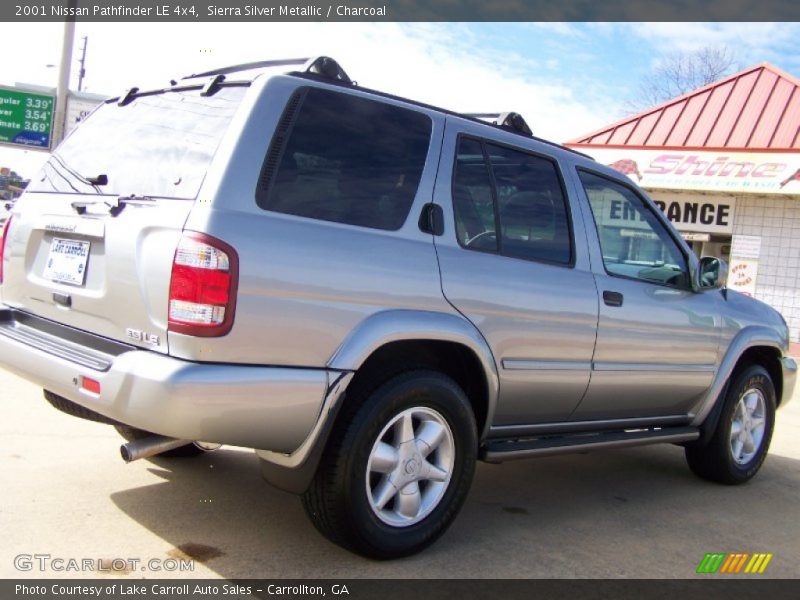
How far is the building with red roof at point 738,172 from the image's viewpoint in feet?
47.4

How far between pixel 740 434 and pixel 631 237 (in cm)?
179

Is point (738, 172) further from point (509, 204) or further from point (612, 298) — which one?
point (509, 204)

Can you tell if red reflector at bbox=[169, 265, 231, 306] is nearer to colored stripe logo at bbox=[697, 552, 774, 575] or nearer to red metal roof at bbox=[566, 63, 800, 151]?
colored stripe logo at bbox=[697, 552, 774, 575]

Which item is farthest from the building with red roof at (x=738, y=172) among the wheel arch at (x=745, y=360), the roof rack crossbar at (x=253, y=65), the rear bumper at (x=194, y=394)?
the rear bumper at (x=194, y=394)

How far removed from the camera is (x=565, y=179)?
430 cm

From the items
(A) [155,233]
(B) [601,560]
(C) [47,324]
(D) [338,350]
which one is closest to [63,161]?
(C) [47,324]

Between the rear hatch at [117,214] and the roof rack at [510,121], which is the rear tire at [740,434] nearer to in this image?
the roof rack at [510,121]

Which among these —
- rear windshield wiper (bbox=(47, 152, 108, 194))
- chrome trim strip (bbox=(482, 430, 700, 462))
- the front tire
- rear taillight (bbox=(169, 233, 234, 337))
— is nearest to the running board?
chrome trim strip (bbox=(482, 430, 700, 462))

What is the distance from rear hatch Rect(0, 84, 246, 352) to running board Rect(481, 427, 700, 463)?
5.70 ft

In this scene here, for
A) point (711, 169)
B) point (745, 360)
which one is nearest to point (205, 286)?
point (745, 360)

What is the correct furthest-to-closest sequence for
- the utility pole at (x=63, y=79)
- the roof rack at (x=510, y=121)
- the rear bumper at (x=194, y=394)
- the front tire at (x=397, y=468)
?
the utility pole at (x=63, y=79) → the roof rack at (x=510, y=121) → the front tire at (x=397, y=468) → the rear bumper at (x=194, y=394)

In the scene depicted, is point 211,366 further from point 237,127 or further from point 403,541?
point 403,541

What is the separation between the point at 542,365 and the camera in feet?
12.9

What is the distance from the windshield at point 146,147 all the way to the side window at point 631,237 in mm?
2172
